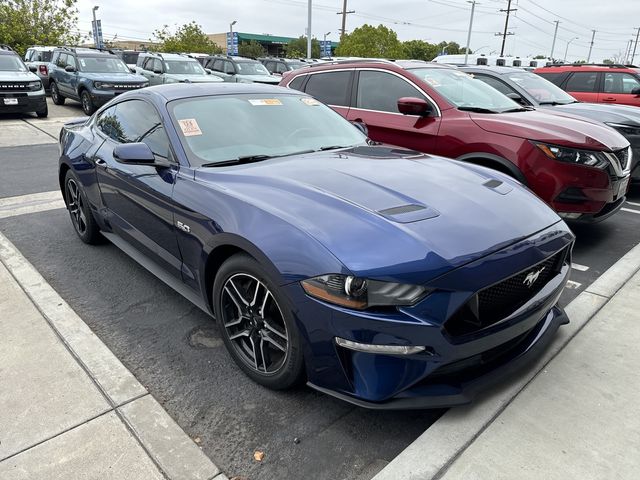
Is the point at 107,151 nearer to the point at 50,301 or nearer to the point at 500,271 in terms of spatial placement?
the point at 50,301

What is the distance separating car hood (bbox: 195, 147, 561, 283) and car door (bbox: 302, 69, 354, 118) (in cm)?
281

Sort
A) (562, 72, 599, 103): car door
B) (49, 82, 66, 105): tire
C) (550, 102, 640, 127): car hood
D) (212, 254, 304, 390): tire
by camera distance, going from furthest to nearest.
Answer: (49, 82, 66, 105): tire, (562, 72, 599, 103): car door, (550, 102, 640, 127): car hood, (212, 254, 304, 390): tire

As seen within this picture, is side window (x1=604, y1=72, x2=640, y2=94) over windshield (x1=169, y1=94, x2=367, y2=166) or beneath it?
over

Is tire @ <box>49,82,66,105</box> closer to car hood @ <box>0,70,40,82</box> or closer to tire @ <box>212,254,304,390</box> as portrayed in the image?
car hood @ <box>0,70,40,82</box>

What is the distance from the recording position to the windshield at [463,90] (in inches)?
209

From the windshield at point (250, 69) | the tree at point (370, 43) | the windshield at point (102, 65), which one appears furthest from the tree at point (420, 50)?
the windshield at point (102, 65)

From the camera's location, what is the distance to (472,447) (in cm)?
225

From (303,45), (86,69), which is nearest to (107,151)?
(86,69)

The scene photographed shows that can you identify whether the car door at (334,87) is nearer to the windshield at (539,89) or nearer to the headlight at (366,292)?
the windshield at (539,89)

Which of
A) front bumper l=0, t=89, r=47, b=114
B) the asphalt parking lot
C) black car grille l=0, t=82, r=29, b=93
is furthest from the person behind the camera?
front bumper l=0, t=89, r=47, b=114

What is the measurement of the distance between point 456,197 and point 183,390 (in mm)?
1823

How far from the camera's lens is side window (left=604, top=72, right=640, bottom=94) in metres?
9.91

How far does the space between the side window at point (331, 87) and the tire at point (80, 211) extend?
301 cm

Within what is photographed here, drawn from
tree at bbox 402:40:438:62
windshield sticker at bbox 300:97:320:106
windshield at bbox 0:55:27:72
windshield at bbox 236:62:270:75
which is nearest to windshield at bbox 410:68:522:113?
windshield sticker at bbox 300:97:320:106
